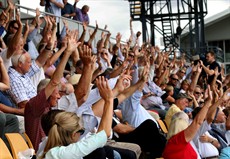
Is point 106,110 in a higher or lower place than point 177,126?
higher

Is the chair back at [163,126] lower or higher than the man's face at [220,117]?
lower

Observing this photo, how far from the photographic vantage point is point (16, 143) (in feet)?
18.0

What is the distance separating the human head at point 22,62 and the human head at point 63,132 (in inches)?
105

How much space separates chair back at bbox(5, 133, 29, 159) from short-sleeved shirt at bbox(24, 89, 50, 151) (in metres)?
0.24

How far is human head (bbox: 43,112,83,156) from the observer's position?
15.0 ft

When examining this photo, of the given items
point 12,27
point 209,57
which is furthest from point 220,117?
point 209,57

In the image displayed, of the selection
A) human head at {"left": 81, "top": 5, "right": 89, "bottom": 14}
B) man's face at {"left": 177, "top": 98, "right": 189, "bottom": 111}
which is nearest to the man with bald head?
man's face at {"left": 177, "top": 98, "right": 189, "bottom": 111}

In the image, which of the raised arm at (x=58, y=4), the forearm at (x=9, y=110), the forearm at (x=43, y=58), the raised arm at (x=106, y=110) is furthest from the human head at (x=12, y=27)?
the raised arm at (x=106, y=110)

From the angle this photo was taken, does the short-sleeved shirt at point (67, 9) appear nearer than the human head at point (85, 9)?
Yes

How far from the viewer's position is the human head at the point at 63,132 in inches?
179

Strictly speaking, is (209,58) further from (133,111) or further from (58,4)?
(133,111)

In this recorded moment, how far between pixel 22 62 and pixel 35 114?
157 centimetres

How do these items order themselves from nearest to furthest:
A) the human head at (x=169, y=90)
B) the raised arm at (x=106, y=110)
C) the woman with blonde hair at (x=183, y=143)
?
1. the raised arm at (x=106, y=110)
2. the woman with blonde hair at (x=183, y=143)
3. the human head at (x=169, y=90)

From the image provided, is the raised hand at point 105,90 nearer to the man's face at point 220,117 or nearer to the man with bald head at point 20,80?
the man with bald head at point 20,80
